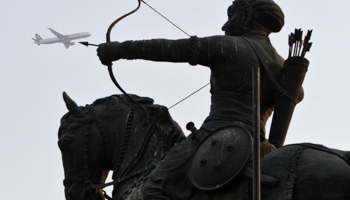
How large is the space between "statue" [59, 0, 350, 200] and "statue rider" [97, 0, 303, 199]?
13 mm

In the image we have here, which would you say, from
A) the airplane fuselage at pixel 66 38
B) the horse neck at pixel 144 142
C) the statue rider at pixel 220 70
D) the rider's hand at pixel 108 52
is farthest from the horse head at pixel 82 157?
the airplane fuselage at pixel 66 38

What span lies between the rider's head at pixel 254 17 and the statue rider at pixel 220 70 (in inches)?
2.7

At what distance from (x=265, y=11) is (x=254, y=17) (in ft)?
0.57

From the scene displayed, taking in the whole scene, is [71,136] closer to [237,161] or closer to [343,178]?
[237,161]

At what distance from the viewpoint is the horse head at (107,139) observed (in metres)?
9.77

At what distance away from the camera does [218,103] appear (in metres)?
9.58

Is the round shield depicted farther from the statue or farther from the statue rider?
the statue rider

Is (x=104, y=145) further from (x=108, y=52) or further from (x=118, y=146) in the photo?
(x=108, y=52)

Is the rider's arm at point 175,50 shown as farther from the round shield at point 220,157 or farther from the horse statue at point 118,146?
the round shield at point 220,157

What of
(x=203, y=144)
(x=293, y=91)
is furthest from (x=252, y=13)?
(x=203, y=144)

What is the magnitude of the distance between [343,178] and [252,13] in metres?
3.27

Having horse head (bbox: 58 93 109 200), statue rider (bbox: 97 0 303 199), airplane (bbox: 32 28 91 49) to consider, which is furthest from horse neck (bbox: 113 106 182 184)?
airplane (bbox: 32 28 91 49)

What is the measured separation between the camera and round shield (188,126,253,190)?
852 centimetres

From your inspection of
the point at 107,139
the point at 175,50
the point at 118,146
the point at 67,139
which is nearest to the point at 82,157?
the point at 67,139
